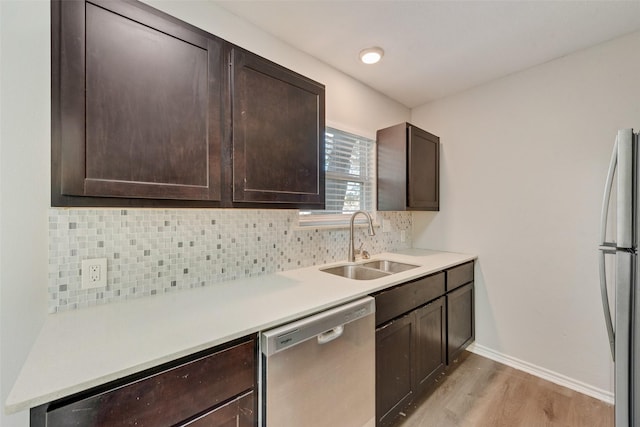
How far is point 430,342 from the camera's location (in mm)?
1849

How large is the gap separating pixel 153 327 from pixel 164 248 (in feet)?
1.59

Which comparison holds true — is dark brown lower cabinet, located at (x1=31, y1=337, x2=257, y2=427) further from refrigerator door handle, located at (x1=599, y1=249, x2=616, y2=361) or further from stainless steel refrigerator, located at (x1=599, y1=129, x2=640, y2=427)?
refrigerator door handle, located at (x1=599, y1=249, x2=616, y2=361)

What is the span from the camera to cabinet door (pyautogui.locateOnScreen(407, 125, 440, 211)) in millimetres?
2322

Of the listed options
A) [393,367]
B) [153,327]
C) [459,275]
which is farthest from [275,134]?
[459,275]

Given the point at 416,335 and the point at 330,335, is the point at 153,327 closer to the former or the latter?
the point at 330,335

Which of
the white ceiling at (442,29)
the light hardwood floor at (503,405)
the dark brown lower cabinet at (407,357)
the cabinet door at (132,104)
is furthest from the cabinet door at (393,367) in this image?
the white ceiling at (442,29)

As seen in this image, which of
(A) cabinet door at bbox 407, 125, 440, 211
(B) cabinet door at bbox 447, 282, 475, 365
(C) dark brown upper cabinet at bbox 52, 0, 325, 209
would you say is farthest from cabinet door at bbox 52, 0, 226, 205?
(B) cabinet door at bbox 447, 282, 475, 365

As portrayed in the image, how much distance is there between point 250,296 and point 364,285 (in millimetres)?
601

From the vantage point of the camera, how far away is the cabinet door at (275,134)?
4.04 ft

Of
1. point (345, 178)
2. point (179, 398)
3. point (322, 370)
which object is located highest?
point (345, 178)

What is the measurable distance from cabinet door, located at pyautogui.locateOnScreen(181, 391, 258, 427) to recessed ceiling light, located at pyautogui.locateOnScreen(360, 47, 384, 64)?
2.14 metres

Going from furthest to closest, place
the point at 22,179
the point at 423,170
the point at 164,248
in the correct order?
1. the point at 423,170
2. the point at 164,248
3. the point at 22,179

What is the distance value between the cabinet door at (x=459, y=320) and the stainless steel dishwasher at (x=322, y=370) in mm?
1016

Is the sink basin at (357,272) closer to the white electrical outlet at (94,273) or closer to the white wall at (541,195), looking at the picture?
the white wall at (541,195)
